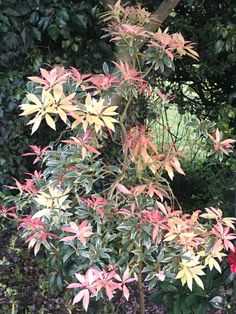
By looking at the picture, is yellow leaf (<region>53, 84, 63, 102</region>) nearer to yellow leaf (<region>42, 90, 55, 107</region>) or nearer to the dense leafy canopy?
yellow leaf (<region>42, 90, 55, 107</region>)

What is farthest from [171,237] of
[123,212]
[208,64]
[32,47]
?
[208,64]

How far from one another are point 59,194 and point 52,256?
334mm

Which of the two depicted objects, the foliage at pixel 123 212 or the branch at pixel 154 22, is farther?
the branch at pixel 154 22

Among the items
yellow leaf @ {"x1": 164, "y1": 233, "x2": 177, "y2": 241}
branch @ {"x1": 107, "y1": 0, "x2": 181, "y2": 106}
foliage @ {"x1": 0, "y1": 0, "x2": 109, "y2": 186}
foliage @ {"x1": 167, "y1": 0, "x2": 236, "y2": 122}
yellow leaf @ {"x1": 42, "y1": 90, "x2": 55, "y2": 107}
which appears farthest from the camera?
foliage @ {"x1": 167, "y1": 0, "x2": 236, "y2": 122}

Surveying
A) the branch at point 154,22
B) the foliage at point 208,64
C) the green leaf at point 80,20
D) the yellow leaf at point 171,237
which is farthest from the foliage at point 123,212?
the foliage at point 208,64

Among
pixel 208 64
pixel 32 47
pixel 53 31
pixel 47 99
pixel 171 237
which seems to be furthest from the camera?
pixel 208 64

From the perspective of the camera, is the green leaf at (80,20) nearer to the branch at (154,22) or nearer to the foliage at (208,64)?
the branch at (154,22)

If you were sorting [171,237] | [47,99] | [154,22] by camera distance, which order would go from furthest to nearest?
[154,22] → [171,237] → [47,99]

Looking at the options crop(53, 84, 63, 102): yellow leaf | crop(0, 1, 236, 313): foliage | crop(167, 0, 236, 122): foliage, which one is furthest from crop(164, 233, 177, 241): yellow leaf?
crop(167, 0, 236, 122): foliage

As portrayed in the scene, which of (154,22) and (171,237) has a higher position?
(154,22)

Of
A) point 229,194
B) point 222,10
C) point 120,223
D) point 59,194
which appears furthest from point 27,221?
point 222,10

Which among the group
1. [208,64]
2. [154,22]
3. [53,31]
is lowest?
[208,64]

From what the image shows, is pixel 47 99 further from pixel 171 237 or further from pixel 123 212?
Answer: pixel 171 237

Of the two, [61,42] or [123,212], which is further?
[61,42]
